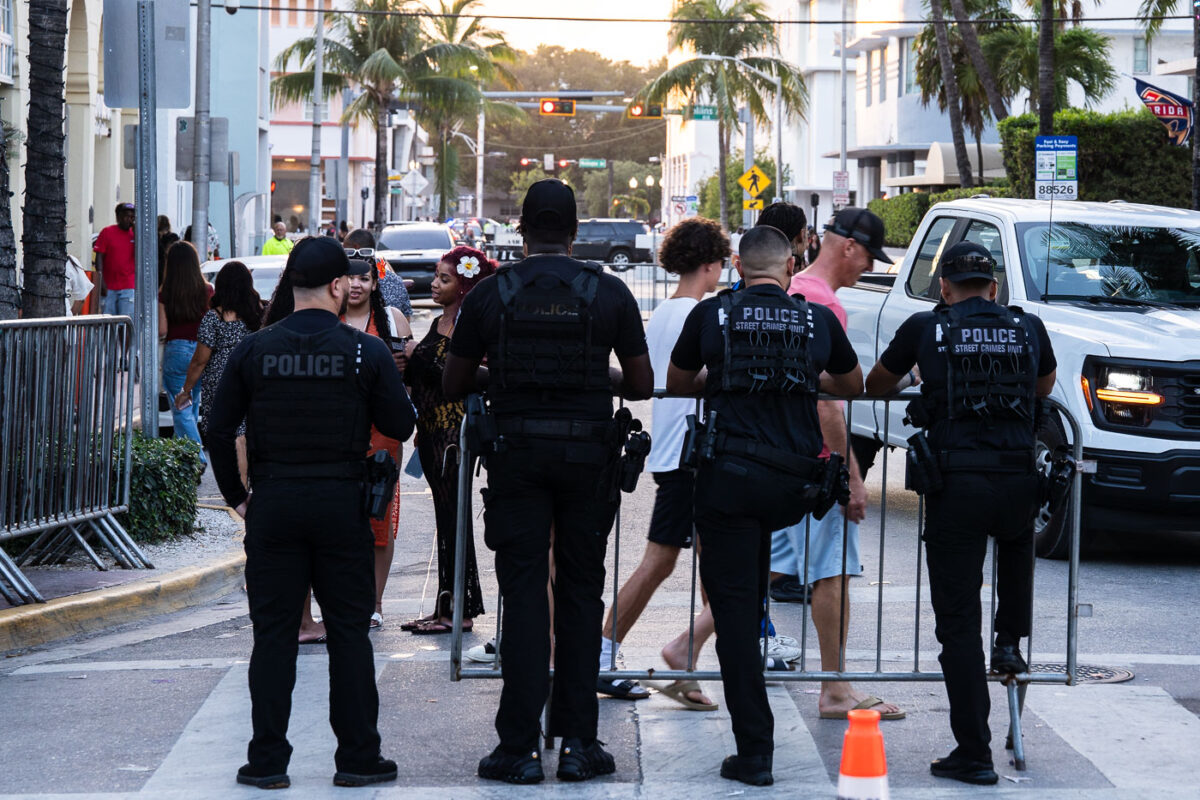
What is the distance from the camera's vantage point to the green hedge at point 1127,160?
99.7 ft

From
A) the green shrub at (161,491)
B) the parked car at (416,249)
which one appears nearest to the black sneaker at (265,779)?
the green shrub at (161,491)

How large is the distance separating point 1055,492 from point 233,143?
4663cm

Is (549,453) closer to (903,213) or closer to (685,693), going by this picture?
(685,693)

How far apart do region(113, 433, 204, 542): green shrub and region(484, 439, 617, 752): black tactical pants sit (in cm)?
463

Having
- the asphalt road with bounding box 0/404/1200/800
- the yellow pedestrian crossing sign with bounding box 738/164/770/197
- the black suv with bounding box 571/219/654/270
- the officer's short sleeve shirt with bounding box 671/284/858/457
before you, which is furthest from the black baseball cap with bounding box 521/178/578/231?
the black suv with bounding box 571/219/654/270

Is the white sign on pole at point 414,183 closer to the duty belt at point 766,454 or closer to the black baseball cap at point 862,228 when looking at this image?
the black baseball cap at point 862,228

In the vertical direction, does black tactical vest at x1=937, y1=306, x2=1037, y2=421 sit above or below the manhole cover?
above

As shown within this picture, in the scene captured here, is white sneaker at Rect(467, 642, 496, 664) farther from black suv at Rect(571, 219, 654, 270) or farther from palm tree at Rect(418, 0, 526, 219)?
black suv at Rect(571, 219, 654, 270)

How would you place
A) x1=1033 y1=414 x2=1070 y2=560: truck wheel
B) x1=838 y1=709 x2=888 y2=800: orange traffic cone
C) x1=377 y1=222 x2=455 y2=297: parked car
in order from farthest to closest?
x1=377 y1=222 x2=455 y2=297: parked car → x1=1033 y1=414 x2=1070 y2=560: truck wheel → x1=838 y1=709 x2=888 y2=800: orange traffic cone

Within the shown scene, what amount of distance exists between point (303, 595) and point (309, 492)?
38cm

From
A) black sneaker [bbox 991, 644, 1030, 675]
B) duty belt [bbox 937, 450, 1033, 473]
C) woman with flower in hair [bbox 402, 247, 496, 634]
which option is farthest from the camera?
woman with flower in hair [bbox 402, 247, 496, 634]

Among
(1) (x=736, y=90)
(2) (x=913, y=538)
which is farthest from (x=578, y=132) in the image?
(2) (x=913, y=538)

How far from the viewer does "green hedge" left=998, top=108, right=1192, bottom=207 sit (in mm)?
30391

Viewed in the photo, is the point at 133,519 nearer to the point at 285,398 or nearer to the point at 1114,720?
the point at 285,398
